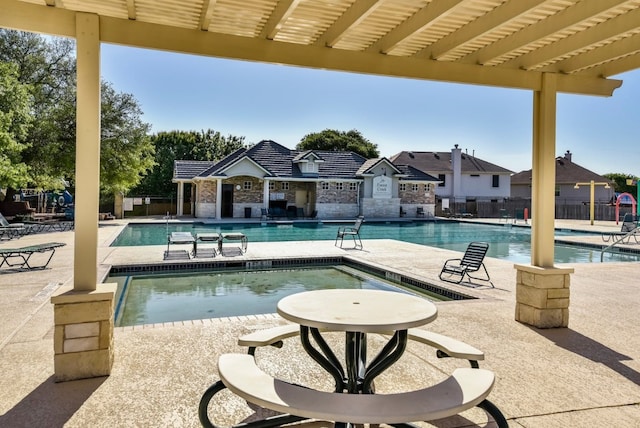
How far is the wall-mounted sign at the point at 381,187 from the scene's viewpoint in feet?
97.4

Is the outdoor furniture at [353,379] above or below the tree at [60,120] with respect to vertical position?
below

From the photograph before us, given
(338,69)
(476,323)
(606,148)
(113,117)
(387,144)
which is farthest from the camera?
(387,144)

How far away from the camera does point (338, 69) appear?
4.28 m

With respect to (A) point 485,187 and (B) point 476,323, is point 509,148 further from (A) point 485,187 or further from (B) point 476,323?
(B) point 476,323

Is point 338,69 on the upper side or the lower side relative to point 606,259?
upper

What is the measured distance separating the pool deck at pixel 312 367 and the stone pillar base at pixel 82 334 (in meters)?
0.11

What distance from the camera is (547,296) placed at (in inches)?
193

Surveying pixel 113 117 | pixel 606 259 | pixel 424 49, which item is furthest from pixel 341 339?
pixel 113 117

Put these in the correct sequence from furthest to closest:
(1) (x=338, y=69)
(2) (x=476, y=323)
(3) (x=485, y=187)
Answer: (3) (x=485, y=187) < (2) (x=476, y=323) < (1) (x=338, y=69)

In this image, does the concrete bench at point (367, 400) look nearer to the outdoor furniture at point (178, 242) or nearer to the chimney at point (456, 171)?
the outdoor furniture at point (178, 242)

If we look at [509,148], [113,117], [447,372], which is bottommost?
[447,372]

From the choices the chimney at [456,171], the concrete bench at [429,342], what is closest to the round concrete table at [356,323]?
the concrete bench at [429,342]

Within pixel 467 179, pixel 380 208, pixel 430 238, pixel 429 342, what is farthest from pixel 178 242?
pixel 467 179

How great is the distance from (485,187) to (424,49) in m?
37.9
